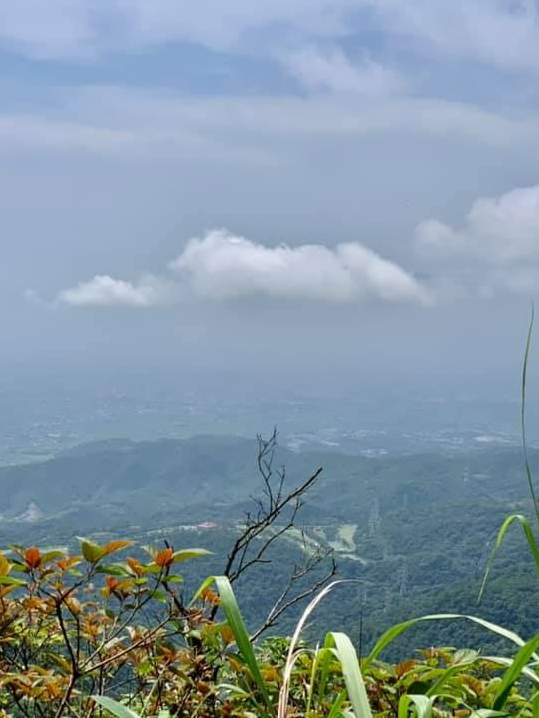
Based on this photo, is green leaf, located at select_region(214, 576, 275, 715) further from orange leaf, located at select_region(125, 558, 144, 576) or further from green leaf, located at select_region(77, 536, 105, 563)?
orange leaf, located at select_region(125, 558, 144, 576)

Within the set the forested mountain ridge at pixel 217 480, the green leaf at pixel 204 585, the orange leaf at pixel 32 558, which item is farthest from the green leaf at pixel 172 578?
the forested mountain ridge at pixel 217 480

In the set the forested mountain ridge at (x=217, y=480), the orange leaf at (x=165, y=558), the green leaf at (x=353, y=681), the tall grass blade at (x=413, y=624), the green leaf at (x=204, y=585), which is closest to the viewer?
the green leaf at (x=353, y=681)

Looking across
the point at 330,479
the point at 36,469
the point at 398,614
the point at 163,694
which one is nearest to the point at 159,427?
the point at 36,469

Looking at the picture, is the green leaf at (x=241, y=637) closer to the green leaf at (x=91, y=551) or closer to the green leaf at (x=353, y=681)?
the green leaf at (x=353, y=681)

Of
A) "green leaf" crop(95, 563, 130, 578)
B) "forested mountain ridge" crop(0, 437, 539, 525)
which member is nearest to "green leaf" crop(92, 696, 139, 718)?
"green leaf" crop(95, 563, 130, 578)

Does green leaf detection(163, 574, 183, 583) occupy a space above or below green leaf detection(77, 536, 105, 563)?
below

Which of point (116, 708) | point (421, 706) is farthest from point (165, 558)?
point (421, 706)
